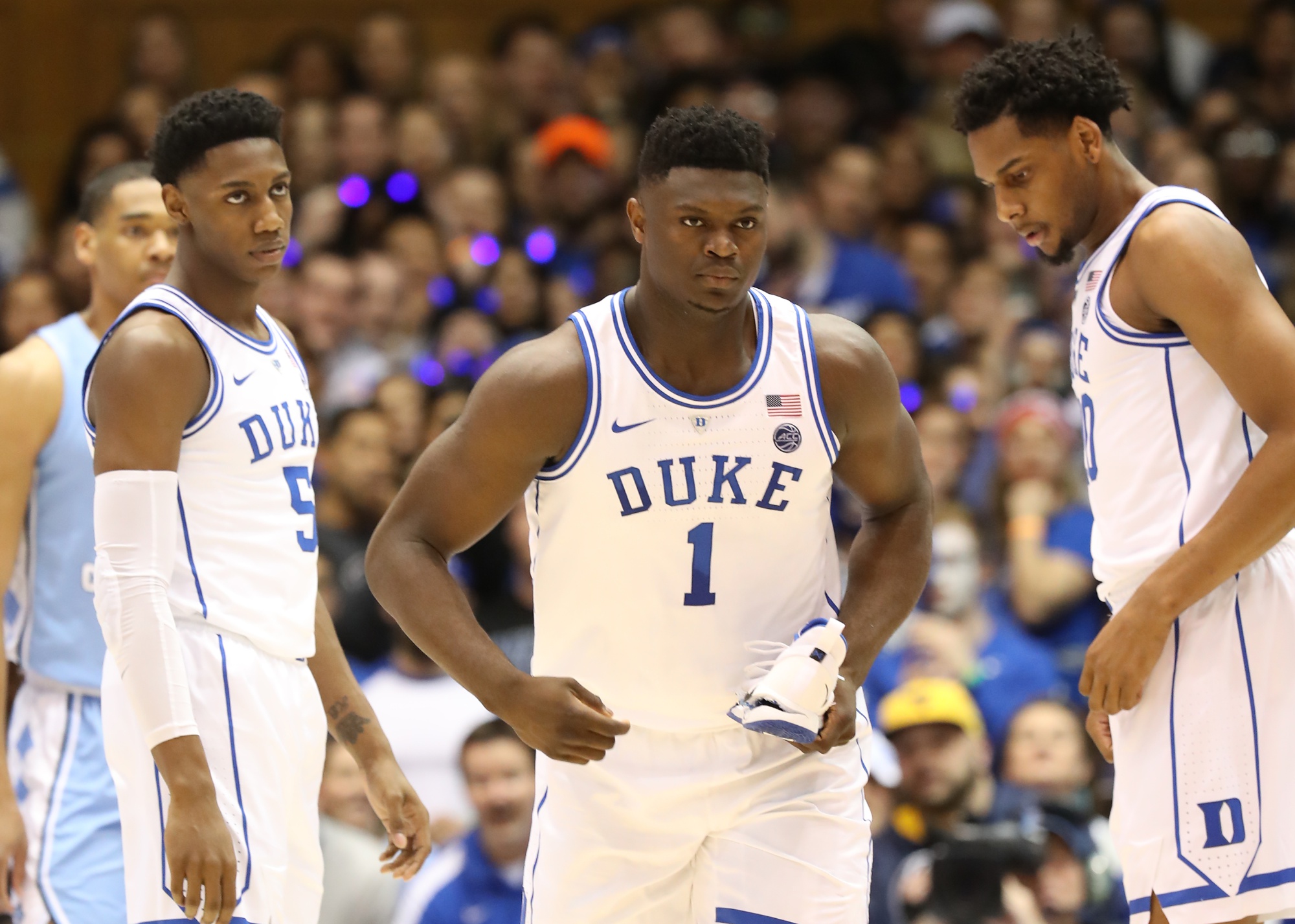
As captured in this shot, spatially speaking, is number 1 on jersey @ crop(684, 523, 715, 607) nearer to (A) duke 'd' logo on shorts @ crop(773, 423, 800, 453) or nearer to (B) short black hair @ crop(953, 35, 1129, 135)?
(A) duke 'd' logo on shorts @ crop(773, 423, 800, 453)

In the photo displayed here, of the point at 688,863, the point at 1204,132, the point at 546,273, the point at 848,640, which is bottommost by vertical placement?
the point at 688,863

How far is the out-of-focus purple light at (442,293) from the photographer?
8.39m

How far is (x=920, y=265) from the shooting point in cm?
882

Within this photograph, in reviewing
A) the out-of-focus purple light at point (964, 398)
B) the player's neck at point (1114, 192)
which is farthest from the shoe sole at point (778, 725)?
the out-of-focus purple light at point (964, 398)

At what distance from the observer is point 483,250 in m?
8.65

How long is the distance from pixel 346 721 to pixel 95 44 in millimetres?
8144

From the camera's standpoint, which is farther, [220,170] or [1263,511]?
[220,170]

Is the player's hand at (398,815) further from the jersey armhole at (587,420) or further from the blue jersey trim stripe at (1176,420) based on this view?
the blue jersey trim stripe at (1176,420)

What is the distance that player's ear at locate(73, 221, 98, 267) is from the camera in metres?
4.36

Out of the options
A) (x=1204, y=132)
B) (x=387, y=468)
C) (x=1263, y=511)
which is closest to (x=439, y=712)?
(x=387, y=468)

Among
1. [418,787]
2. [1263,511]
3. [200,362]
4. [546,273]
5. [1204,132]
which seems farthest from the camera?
[1204,132]

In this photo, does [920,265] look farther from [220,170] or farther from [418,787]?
[220,170]

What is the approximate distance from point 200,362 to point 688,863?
1.52 metres

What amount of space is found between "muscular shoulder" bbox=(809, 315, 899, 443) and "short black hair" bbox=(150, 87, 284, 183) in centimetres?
137
